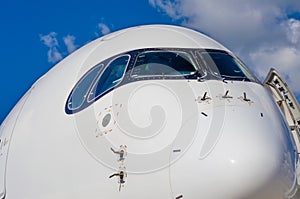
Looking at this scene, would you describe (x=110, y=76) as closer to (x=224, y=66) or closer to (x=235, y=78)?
(x=224, y=66)

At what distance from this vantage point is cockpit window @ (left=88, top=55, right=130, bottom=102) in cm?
797

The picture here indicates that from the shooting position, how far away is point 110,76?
8.16 metres

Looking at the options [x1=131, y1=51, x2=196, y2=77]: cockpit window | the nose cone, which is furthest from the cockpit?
the nose cone

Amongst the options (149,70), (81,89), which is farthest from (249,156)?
(81,89)

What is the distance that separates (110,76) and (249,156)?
2.94 m

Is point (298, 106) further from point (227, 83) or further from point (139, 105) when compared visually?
point (139, 105)

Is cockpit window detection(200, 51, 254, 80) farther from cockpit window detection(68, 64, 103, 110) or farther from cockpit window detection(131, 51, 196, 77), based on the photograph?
cockpit window detection(68, 64, 103, 110)

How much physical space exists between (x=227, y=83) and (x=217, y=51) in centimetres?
135

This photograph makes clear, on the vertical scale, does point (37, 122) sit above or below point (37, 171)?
above

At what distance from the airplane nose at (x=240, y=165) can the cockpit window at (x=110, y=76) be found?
2.09 metres

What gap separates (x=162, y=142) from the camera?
22.2 feet

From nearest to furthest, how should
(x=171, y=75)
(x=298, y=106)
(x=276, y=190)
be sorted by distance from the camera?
(x=276, y=190) < (x=171, y=75) < (x=298, y=106)

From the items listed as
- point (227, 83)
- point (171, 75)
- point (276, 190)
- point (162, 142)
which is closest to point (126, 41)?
point (171, 75)

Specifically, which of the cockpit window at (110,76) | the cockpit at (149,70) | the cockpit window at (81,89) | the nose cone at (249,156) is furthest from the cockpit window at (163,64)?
the nose cone at (249,156)
